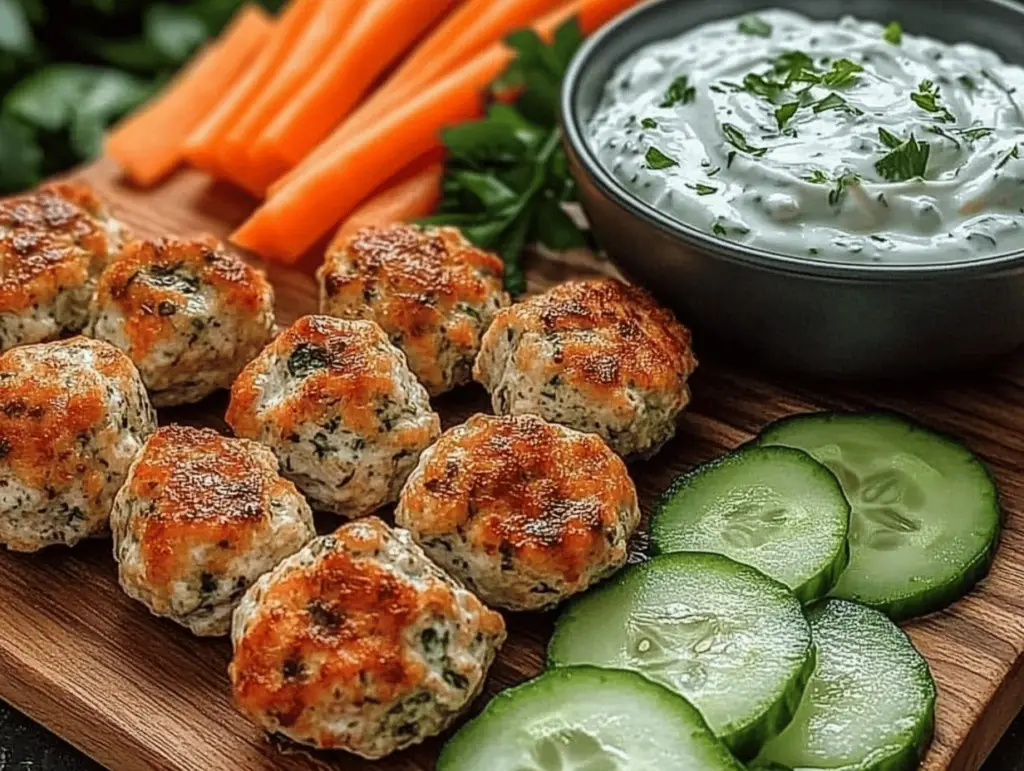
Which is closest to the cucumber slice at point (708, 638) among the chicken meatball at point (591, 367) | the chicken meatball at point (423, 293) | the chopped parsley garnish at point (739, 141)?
the chicken meatball at point (591, 367)

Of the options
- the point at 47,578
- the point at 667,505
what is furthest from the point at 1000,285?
the point at 47,578

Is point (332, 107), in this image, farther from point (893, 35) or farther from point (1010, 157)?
point (1010, 157)

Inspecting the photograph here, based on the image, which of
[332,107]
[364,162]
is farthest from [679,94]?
[332,107]

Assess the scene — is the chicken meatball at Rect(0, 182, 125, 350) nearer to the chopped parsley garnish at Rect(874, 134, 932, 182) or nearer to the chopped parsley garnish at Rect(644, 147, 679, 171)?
the chopped parsley garnish at Rect(644, 147, 679, 171)

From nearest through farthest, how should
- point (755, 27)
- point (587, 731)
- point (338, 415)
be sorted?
point (587, 731)
point (338, 415)
point (755, 27)

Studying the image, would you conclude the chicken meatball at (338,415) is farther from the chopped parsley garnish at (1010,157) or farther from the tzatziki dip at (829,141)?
the chopped parsley garnish at (1010,157)

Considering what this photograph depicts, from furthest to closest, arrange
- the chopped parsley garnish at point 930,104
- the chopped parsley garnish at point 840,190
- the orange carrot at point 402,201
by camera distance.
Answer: the orange carrot at point 402,201, the chopped parsley garnish at point 930,104, the chopped parsley garnish at point 840,190
